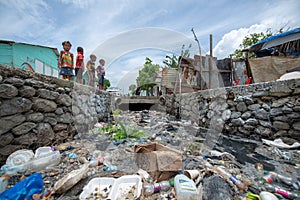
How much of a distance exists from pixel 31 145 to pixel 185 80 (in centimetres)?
580

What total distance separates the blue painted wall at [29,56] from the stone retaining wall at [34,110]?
5.63 m

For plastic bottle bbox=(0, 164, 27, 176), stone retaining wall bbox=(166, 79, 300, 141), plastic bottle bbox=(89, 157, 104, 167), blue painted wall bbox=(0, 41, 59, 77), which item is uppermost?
blue painted wall bbox=(0, 41, 59, 77)

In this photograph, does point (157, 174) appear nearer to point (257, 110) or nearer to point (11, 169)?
point (11, 169)

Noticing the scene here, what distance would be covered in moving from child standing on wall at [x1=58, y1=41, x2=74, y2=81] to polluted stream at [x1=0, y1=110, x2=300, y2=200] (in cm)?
199

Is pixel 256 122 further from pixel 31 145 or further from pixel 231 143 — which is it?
pixel 31 145

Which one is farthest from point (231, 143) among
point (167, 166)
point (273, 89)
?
point (167, 166)

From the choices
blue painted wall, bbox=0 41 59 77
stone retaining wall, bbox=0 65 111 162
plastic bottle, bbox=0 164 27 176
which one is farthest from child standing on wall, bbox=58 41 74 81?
blue painted wall, bbox=0 41 59 77

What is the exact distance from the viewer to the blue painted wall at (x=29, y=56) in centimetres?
516

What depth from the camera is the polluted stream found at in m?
1.02

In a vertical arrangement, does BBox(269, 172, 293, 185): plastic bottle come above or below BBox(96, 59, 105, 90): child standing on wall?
below

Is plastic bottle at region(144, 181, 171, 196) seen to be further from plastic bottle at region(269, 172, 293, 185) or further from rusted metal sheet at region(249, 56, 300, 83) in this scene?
rusted metal sheet at region(249, 56, 300, 83)

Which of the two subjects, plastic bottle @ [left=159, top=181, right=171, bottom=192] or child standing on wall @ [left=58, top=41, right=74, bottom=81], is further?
child standing on wall @ [left=58, top=41, right=74, bottom=81]

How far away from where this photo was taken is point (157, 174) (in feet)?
4.05

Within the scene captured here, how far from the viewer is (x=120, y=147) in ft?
6.57
